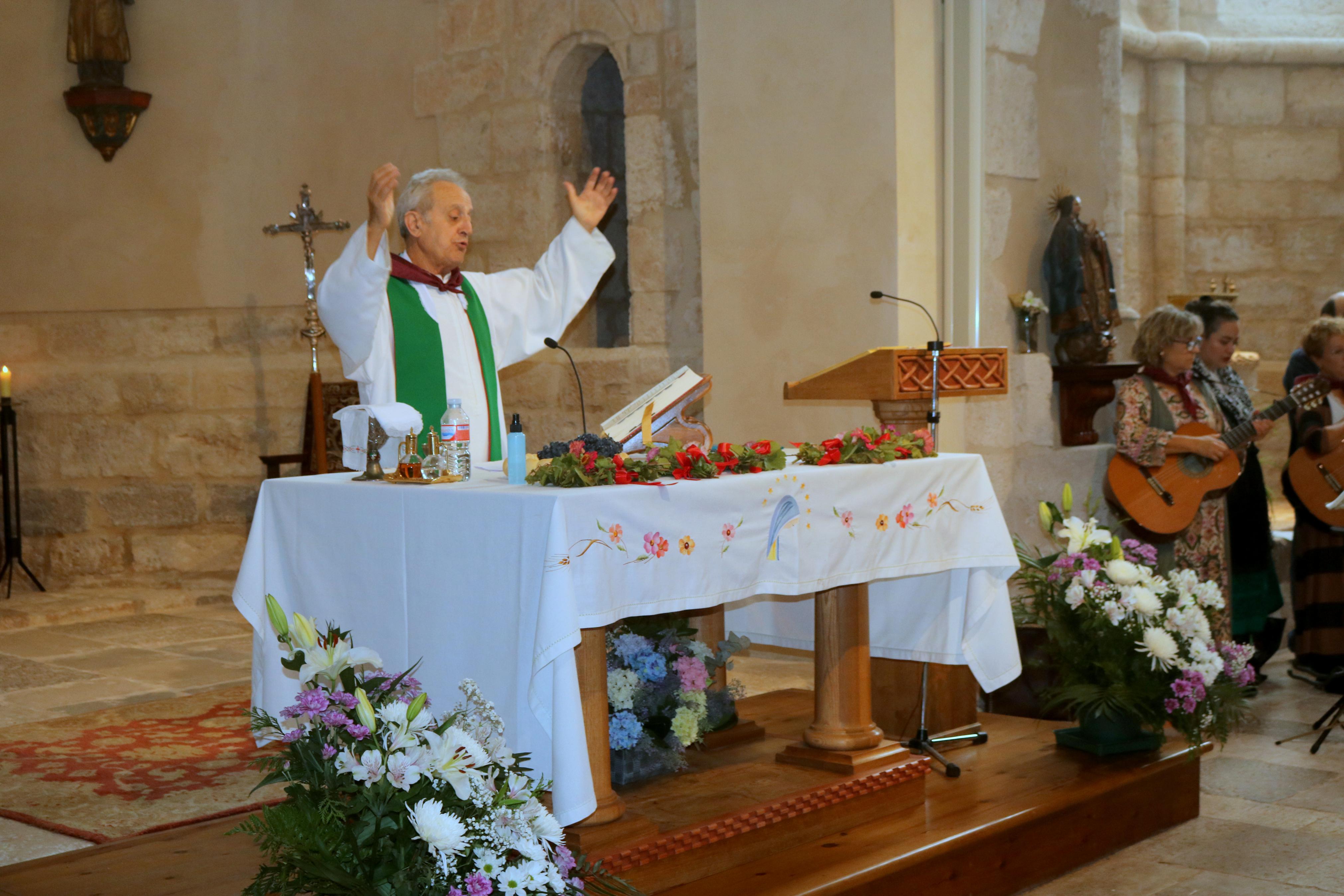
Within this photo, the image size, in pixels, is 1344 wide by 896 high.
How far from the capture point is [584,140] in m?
7.61

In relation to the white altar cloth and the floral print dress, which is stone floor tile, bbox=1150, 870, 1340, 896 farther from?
the floral print dress

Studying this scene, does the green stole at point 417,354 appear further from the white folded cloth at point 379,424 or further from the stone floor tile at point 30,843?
the stone floor tile at point 30,843

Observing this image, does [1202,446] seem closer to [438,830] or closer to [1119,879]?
[1119,879]

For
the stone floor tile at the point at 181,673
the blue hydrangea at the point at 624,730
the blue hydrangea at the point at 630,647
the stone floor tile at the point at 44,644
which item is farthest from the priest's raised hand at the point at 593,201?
the stone floor tile at the point at 44,644

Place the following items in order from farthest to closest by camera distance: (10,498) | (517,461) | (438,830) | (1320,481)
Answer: (10,498)
(1320,481)
(517,461)
(438,830)

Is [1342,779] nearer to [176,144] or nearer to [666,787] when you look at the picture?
[666,787]

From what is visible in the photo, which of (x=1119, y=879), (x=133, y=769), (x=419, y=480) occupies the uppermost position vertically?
(x=419, y=480)

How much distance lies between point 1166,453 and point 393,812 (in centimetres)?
390

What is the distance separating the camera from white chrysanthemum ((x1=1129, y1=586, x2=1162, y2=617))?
150 inches

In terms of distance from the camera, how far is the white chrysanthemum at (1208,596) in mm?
4004

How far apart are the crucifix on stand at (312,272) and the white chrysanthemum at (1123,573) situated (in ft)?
14.9

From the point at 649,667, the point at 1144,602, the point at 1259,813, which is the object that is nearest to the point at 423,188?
the point at 649,667

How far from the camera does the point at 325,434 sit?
24.0ft

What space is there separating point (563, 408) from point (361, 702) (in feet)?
Answer: 17.6
